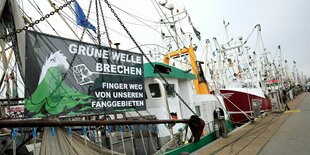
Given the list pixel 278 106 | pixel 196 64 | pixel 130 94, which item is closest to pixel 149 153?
pixel 130 94

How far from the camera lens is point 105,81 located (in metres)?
4.75

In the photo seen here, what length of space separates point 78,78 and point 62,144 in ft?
4.05

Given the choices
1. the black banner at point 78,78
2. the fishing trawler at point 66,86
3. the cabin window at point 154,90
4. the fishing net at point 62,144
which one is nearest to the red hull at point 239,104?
the cabin window at point 154,90

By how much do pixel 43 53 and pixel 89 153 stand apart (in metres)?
1.90

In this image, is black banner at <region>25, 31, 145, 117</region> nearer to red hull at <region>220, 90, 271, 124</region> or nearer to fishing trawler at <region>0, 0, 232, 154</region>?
fishing trawler at <region>0, 0, 232, 154</region>

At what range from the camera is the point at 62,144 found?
3.72m

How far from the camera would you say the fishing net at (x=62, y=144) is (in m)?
3.60

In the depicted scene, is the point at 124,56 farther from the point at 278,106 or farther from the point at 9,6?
the point at 278,106

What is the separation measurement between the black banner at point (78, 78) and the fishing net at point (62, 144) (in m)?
0.37

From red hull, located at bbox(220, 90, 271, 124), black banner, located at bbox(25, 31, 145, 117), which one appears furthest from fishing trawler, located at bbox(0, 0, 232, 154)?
red hull, located at bbox(220, 90, 271, 124)

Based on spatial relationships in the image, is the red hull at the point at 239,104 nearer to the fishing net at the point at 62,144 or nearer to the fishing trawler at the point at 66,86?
the fishing trawler at the point at 66,86

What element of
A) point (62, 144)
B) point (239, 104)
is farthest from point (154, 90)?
point (239, 104)

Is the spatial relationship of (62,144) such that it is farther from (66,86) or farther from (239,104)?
(239,104)

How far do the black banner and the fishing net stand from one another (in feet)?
1.20
